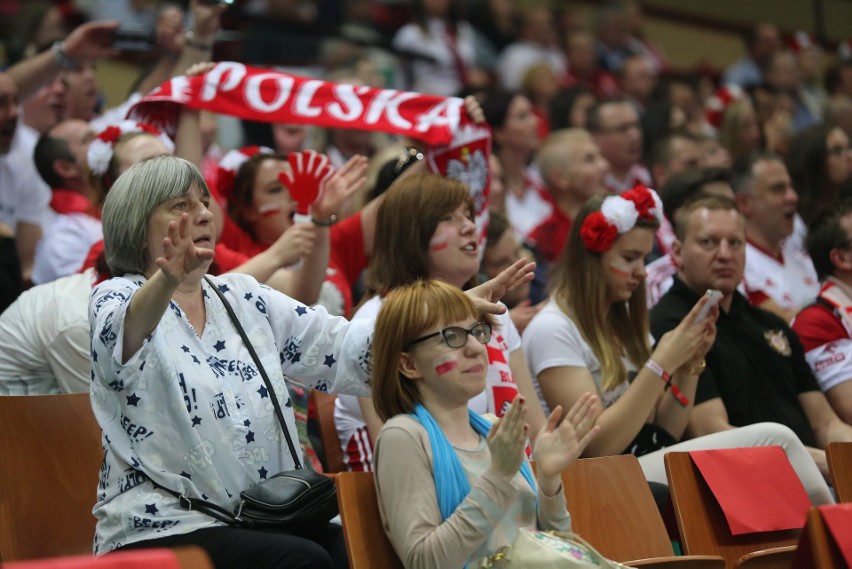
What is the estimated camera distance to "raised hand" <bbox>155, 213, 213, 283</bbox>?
103 inches

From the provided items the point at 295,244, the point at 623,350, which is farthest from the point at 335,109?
the point at 623,350

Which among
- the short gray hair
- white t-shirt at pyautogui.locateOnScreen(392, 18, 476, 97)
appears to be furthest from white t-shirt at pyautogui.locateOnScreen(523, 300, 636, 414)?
white t-shirt at pyautogui.locateOnScreen(392, 18, 476, 97)

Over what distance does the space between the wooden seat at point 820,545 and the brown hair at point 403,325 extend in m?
0.94

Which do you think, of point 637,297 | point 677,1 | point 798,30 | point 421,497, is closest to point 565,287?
point 637,297

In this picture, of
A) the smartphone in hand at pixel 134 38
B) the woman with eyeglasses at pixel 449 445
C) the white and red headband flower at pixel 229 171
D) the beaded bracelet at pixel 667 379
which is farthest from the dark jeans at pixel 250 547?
the smartphone in hand at pixel 134 38

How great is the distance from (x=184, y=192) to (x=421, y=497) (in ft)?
3.12

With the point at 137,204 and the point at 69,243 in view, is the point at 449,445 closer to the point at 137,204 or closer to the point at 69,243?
the point at 137,204

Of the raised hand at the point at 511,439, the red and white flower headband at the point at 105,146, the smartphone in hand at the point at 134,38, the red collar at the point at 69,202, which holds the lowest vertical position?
the raised hand at the point at 511,439

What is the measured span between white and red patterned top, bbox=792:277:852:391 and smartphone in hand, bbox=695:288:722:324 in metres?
1.09

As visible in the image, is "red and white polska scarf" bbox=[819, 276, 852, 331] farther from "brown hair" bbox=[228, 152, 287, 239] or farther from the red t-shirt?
"brown hair" bbox=[228, 152, 287, 239]

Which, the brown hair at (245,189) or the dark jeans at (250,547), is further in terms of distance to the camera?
the brown hair at (245,189)

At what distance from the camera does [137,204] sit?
116 inches

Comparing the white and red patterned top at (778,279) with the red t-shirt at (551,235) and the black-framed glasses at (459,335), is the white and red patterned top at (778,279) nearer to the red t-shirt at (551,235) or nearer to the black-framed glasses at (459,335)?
the red t-shirt at (551,235)

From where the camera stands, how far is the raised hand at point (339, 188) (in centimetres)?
419
